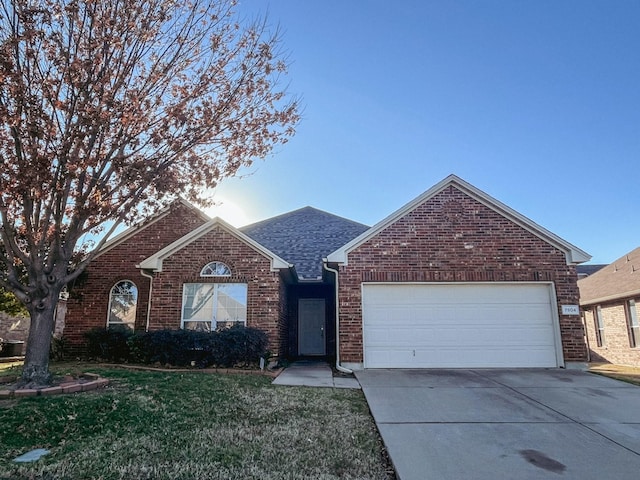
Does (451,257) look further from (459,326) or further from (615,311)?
(615,311)

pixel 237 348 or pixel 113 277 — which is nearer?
pixel 237 348

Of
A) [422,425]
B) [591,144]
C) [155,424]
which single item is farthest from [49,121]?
[591,144]

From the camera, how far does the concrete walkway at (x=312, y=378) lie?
8.42m

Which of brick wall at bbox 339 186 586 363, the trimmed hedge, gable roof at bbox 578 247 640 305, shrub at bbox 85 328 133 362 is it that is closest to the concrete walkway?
brick wall at bbox 339 186 586 363

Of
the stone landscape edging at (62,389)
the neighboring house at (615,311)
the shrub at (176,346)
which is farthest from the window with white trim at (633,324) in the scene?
the stone landscape edging at (62,389)

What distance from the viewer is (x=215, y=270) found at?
11.8 m

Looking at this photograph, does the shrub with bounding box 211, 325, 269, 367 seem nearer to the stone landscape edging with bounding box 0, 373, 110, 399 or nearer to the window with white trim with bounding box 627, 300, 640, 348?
the stone landscape edging with bounding box 0, 373, 110, 399

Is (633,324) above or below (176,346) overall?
above

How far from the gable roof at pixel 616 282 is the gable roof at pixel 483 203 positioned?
5.89m

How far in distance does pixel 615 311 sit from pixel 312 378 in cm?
1390

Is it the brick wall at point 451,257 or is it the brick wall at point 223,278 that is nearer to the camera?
the brick wall at point 451,257

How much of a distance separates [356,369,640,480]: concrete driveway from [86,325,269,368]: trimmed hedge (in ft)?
9.51

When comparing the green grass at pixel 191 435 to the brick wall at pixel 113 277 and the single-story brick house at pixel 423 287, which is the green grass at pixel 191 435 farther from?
the brick wall at pixel 113 277

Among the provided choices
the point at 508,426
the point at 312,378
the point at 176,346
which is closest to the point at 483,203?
the point at 312,378
